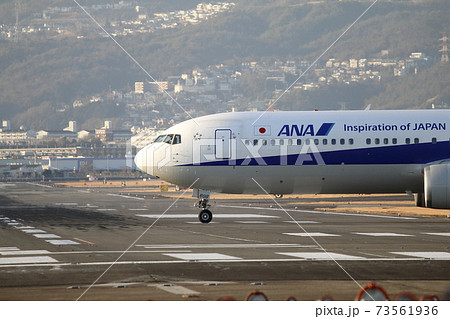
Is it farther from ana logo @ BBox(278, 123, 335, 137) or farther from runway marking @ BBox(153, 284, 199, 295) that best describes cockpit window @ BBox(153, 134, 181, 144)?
runway marking @ BBox(153, 284, 199, 295)

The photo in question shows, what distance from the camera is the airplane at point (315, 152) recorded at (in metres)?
41.1

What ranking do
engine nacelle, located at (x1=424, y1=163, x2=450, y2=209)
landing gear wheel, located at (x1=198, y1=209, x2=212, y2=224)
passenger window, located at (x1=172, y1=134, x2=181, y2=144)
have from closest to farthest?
engine nacelle, located at (x1=424, y1=163, x2=450, y2=209) → passenger window, located at (x1=172, y1=134, x2=181, y2=144) → landing gear wheel, located at (x1=198, y1=209, x2=212, y2=224)

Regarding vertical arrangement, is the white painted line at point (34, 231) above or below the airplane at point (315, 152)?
below

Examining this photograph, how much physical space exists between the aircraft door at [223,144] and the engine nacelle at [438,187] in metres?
8.44

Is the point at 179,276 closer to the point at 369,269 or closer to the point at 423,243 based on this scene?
the point at 369,269

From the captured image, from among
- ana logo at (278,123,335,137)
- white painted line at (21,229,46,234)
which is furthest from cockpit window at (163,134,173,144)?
white painted line at (21,229,46,234)

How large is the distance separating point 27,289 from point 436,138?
2337 centimetres

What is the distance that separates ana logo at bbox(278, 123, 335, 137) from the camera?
4116 centimetres

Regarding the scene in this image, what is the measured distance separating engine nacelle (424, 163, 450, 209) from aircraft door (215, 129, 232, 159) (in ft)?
27.7

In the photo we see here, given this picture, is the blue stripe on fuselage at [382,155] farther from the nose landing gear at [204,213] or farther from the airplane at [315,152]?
the nose landing gear at [204,213]

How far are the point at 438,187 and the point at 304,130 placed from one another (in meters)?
6.02

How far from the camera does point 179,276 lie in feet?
81.6

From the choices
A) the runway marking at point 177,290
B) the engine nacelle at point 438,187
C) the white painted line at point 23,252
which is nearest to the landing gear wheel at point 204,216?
the engine nacelle at point 438,187

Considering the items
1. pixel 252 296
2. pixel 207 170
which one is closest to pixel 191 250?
pixel 207 170
